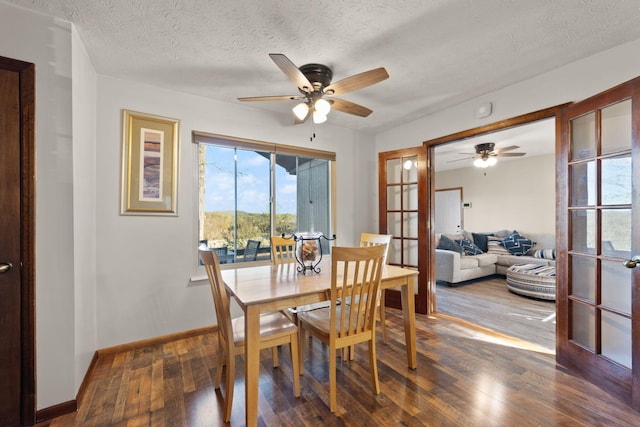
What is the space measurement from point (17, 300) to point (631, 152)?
3.89m

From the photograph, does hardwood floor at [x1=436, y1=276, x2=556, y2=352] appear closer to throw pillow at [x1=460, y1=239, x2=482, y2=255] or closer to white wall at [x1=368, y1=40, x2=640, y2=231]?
throw pillow at [x1=460, y1=239, x2=482, y2=255]

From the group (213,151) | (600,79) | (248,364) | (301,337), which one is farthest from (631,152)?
(213,151)

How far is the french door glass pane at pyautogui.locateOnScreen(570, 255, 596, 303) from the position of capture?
199cm

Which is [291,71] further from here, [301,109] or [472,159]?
[472,159]

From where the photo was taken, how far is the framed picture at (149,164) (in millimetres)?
2404

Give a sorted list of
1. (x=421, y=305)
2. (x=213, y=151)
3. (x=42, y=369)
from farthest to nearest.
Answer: (x=421, y=305), (x=213, y=151), (x=42, y=369)

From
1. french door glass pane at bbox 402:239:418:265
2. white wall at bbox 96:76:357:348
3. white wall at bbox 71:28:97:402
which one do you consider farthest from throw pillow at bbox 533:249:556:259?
white wall at bbox 71:28:97:402

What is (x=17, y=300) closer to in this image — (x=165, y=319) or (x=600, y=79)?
(x=165, y=319)

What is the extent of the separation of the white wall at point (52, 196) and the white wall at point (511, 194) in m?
7.18

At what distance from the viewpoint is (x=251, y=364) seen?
1456 millimetres

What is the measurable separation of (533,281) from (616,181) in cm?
252

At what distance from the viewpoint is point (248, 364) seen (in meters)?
1.45

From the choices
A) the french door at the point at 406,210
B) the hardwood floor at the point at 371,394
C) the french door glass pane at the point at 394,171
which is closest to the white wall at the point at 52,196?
the hardwood floor at the point at 371,394

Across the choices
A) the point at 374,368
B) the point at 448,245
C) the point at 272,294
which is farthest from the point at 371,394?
the point at 448,245
